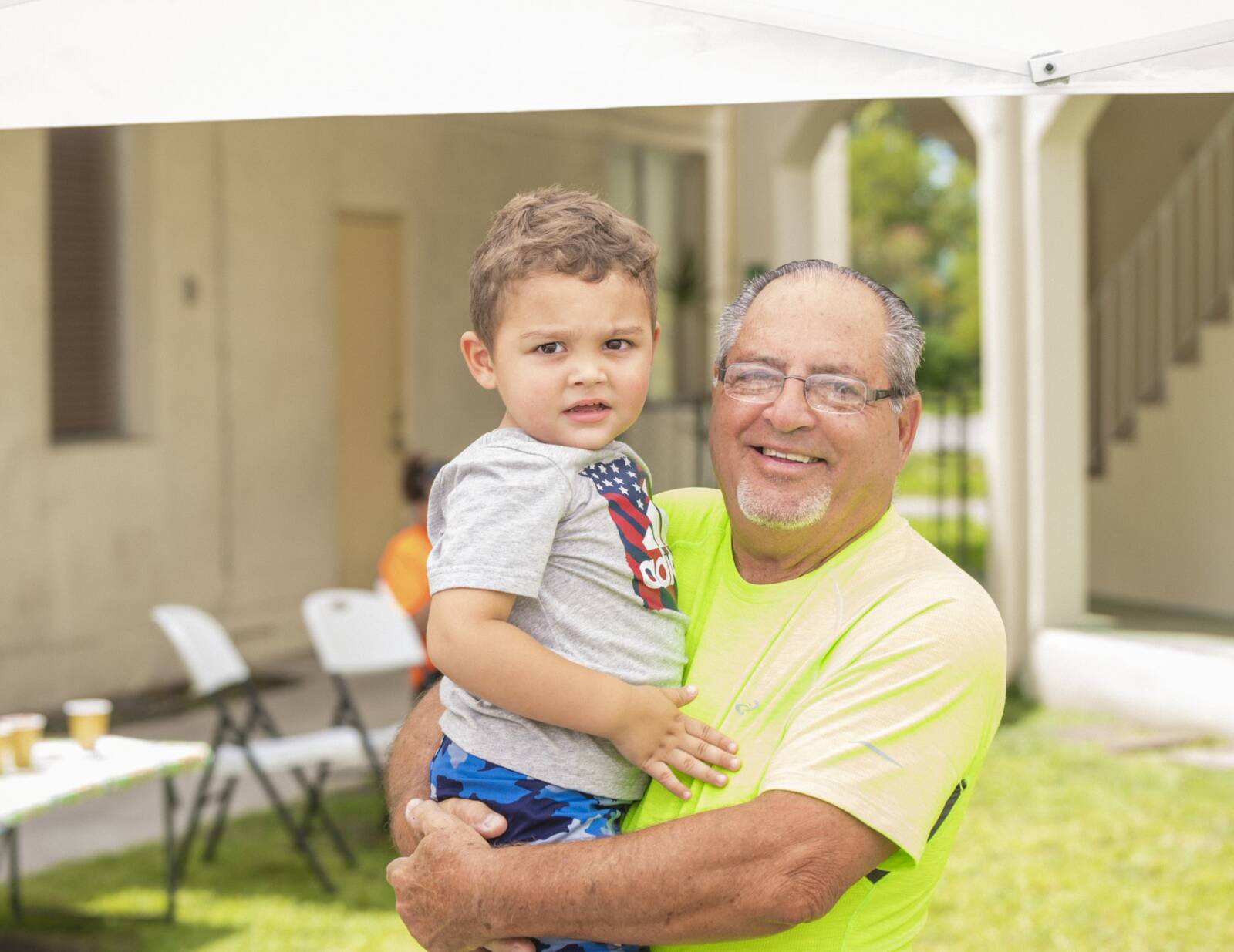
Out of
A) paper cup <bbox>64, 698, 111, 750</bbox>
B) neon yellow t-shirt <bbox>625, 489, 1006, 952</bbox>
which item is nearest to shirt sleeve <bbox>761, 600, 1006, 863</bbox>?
neon yellow t-shirt <bbox>625, 489, 1006, 952</bbox>

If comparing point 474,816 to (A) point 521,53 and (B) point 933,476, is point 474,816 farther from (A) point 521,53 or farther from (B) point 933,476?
(B) point 933,476

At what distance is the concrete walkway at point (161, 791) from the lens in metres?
6.28

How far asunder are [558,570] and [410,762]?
1.40 feet

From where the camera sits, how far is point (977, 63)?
5.48 ft

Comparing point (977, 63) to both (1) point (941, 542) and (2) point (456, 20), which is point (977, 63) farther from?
(1) point (941, 542)

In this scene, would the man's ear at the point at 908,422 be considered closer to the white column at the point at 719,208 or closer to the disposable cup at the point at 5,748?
the disposable cup at the point at 5,748

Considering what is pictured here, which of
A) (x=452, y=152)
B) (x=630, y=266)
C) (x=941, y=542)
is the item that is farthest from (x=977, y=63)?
(x=941, y=542)

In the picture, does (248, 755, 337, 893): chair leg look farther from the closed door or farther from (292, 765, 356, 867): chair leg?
the closed door

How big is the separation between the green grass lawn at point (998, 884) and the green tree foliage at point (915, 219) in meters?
39.2

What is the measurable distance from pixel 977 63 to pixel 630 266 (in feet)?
1.70

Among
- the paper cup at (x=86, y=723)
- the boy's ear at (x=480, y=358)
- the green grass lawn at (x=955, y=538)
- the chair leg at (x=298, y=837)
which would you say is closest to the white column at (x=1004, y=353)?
the green grass lawn at (x=955, y=538)

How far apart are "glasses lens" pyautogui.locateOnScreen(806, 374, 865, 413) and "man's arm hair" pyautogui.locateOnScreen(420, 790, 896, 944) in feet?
1.65

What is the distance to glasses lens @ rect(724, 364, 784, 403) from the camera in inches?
78.8

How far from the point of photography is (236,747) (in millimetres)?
5742
